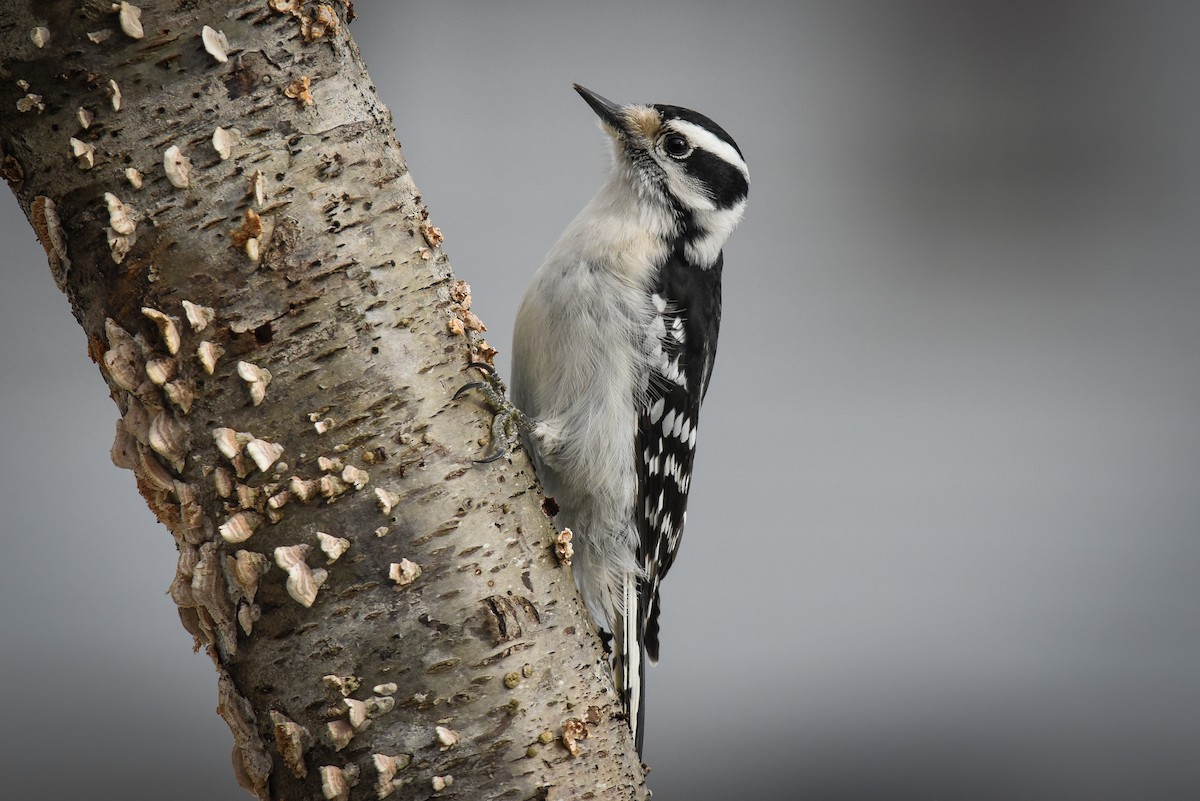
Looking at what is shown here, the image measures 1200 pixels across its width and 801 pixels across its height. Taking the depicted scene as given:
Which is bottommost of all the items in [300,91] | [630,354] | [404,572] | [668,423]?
[404,572]

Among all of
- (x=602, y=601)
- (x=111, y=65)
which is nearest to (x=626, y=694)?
(x=602, y=601)

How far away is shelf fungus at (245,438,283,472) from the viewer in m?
0.94

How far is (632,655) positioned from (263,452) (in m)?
0.88

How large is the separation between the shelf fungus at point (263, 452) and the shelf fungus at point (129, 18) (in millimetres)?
388

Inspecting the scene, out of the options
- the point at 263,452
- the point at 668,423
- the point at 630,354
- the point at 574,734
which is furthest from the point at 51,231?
the point at 668,423

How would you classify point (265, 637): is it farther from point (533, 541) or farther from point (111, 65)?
point (111, 65)

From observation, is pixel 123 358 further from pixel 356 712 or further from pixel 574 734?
pixel 574 734

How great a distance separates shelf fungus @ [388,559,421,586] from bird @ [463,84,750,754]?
0.60 meters

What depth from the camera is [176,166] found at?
0.92 meters

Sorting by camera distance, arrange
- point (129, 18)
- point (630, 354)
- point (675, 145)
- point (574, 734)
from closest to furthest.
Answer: point (129, 18) → point (574, 734) → point (630, 354) → point (675, 145)

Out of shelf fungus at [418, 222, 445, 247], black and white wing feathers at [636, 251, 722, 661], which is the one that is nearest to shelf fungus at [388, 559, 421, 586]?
shelf fungus at [418, 222, 445, 247]

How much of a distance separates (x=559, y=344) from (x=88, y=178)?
813 millimetres

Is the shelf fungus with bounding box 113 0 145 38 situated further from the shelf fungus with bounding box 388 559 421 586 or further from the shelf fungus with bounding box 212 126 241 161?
the shelf fungus with bounding box 388 559 421 586

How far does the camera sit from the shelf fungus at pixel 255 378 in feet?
3.08
